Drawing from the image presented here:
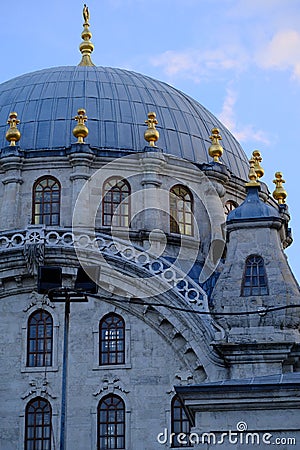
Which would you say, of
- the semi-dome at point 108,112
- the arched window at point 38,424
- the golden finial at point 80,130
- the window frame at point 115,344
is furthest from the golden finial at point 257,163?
the arched window at point 38,424

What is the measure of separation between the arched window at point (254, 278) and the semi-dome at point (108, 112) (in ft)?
26.4

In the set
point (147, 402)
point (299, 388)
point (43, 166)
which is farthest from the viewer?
point (43, 166)

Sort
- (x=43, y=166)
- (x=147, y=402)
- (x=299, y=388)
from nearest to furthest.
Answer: (x=299, y=388) < (x=147, y=402) < (x=43, y=166)

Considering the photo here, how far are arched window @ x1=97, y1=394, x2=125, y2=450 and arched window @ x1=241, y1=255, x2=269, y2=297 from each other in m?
5.44

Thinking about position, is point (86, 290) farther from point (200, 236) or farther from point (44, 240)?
point (200, 236)

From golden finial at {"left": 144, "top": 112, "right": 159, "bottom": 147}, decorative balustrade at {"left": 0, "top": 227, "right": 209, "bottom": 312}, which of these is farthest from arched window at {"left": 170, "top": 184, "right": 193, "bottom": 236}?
decorative balustrade at {"left": 0, "top": 227, "right": 209, "bottom": 312}

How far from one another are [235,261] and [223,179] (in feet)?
24.5

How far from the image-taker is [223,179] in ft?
144

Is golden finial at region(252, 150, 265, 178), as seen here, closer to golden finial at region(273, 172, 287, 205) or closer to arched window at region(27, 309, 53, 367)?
golden finial at region(273, 172, 287, 205)

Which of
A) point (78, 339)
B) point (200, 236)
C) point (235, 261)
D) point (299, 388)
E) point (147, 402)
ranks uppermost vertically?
point (200, 236)

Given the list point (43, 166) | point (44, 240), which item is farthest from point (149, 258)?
point (43, 166)

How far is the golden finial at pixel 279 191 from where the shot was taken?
4781 centimetres

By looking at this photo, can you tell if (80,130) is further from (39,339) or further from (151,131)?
(39,339)

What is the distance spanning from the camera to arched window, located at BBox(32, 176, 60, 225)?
136 feet
